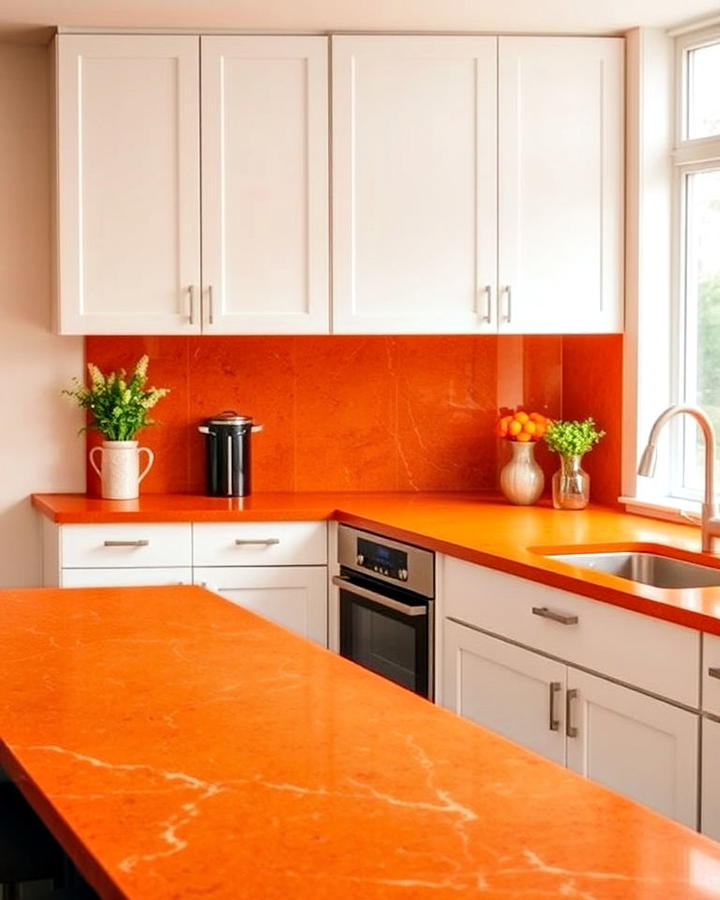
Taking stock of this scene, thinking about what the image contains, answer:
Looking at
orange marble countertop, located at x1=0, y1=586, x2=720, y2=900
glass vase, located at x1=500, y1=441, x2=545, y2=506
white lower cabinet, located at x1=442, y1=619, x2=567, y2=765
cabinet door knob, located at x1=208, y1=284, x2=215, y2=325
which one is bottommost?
white lower cabinet, located at x1=442, y1=619, x2=567, y2=765

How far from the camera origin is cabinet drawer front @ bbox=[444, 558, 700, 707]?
9.48 feet

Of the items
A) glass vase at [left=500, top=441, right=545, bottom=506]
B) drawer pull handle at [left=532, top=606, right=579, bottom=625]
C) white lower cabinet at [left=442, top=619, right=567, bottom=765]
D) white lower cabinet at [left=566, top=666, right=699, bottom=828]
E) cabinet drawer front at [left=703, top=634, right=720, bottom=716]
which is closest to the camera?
cabinet drawer front at [left=703, top=634, right=720, bottom=716]

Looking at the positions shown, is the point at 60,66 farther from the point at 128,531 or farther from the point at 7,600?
the point at 7,600

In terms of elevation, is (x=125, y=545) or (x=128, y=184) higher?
(x=128, y=184)

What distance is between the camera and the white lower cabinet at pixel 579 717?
2.90 meters

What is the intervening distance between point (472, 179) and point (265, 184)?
65 cm

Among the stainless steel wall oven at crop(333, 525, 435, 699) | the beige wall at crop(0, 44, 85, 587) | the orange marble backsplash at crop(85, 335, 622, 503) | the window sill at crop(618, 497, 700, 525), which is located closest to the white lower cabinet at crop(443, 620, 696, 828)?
the stainless steel wall oven at crop(333, 525, 435, 699)

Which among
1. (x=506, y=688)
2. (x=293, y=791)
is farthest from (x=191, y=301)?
(x=293, y=791)

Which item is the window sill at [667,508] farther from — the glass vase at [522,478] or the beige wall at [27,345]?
the beige wall at [27,345]

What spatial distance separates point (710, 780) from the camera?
278cm

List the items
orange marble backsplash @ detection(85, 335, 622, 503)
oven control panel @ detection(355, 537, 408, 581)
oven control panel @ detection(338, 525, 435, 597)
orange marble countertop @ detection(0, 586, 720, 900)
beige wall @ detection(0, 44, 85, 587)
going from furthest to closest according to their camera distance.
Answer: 1. orange marble backsplash @ detection(85, 335, 622, 503)
2. beige wall @ detection(0, 44, 85, 587)
3. oven control panel @ detection(355, 537, 408, 581)
4. oven control panel @ detection(338, 525, 435, 597)
5. orange marble countertop @ detection(0, 586, 720, 900)

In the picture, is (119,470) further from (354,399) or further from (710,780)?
(710,780)

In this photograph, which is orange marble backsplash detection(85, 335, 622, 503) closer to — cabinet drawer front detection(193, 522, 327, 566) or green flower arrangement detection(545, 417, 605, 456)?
green flower arrangement detection(545, 417, 605, 456)

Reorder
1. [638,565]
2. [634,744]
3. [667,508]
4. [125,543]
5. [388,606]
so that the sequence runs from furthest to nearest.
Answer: [125,543] → [667,508] → [388,606] → [638,565] → [634,744]
